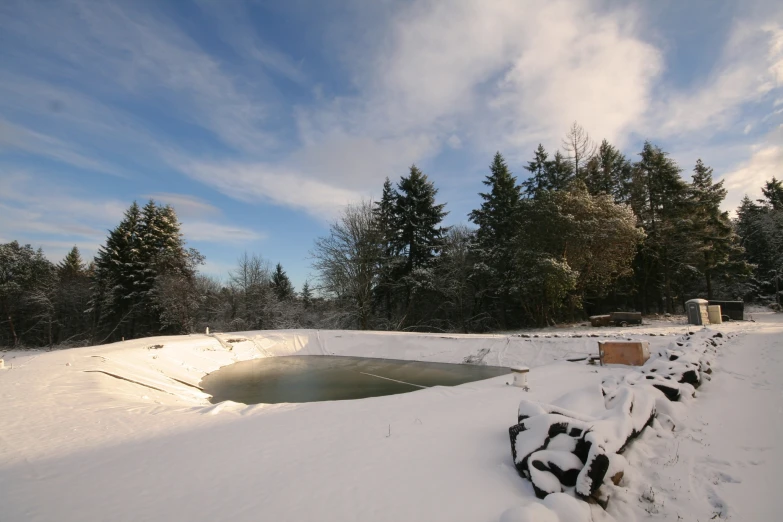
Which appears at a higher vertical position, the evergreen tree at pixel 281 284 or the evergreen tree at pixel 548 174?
the evergreen tree at pixel 548 174

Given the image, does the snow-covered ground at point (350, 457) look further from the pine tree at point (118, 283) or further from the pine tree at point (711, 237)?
the pine tree at point (118, 283)

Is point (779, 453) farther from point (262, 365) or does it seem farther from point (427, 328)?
point (427, 328)

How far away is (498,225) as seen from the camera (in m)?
24.7

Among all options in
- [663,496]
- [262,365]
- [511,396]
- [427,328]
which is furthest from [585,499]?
[427,328]

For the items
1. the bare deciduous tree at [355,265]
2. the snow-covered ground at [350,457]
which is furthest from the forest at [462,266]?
the snow-covered ground at [350,457]

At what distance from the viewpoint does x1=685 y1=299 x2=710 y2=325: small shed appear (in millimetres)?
14562

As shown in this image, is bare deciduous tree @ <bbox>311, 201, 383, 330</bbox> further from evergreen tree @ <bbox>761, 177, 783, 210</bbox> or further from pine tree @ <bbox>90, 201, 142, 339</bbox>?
evergreen tree @ <bbox>761, 177, 783, 210</bbox>

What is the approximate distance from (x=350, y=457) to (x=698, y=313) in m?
17.1

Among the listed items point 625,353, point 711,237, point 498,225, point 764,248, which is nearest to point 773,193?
point 764,248

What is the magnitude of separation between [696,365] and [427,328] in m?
19.7

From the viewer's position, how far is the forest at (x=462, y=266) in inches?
763

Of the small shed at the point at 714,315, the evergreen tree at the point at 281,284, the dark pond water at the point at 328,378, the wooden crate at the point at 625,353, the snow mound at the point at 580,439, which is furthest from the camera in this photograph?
the evergreen tree at the point at 281,284

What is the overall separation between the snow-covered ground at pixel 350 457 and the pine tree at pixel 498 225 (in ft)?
50.5

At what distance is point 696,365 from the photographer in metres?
5.81
